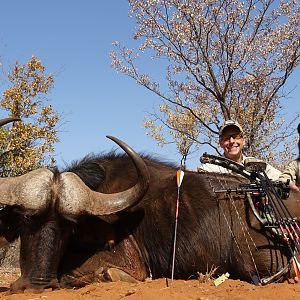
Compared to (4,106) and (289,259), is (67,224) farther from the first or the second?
(4,106)

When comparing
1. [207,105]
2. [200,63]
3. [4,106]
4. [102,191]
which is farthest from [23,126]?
[102,191]

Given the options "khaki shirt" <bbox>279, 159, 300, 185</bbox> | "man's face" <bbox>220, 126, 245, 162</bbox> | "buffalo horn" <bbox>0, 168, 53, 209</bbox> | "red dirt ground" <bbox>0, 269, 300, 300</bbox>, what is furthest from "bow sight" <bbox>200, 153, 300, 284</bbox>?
"buffalo horn" <bbox>0, 168, 53, 209</bbox>

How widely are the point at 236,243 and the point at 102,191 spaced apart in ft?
4.90

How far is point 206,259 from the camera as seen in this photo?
187 inches

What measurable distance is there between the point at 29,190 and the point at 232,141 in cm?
283

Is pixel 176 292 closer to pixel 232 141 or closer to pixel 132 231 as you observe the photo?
pixel 132 231

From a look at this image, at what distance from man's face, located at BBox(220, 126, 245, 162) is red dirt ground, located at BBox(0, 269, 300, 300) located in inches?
103

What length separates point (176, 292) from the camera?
11.4ft

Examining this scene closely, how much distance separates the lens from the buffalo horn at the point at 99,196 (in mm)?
4629

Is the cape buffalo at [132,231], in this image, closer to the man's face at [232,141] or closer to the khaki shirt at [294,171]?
the khaki shirt at [294,171]

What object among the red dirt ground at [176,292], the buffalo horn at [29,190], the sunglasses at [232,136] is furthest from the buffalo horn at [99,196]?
the sunglasses at [232,136]

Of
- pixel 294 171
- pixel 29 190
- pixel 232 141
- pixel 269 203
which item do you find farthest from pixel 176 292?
pixel 232 141

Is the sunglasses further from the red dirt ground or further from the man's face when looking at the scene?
the red dirt ground

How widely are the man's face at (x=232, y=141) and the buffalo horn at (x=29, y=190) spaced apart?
98.9 inches
